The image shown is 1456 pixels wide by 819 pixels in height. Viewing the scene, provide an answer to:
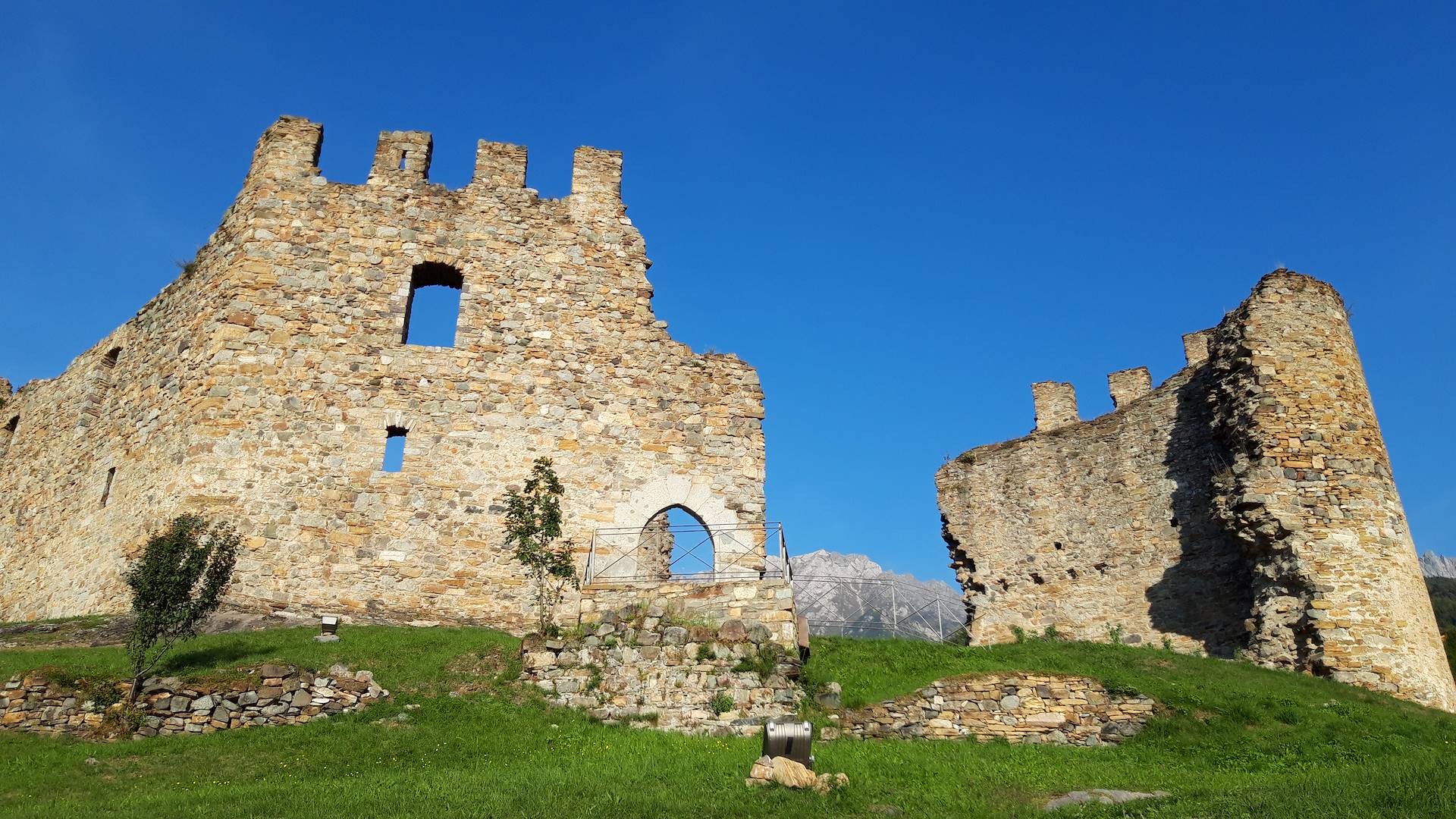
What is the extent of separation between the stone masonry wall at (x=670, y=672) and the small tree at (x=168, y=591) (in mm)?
4316

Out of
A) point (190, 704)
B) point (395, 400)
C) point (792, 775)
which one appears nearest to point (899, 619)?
point (395, 400)

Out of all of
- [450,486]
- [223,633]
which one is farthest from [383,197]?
[223,633]

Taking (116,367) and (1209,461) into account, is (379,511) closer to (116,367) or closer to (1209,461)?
(116,367)

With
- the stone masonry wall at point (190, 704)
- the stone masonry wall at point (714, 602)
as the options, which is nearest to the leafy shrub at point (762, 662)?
the stone masonry wall at point (714, 602)

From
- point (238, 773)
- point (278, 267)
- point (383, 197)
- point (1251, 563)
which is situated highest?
point (383, 197)

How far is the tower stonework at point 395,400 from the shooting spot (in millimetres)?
16828

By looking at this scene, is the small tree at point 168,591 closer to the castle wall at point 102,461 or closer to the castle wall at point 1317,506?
the castle wall at point 102,461

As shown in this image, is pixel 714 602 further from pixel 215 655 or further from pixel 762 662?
pixel 215 655

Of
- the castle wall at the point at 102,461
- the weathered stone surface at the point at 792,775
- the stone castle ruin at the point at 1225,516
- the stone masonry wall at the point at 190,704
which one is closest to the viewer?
the weathered stone surface at the point at 792,775

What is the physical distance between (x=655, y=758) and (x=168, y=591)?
22.3 feet

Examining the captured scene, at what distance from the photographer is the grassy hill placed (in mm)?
8734

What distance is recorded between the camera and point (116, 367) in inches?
831

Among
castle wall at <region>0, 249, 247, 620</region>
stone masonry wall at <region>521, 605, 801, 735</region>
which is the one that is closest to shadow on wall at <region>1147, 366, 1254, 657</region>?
stone masonry wall at <region>521, 605, 801, 735</region>

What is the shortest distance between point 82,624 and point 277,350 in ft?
17.7
